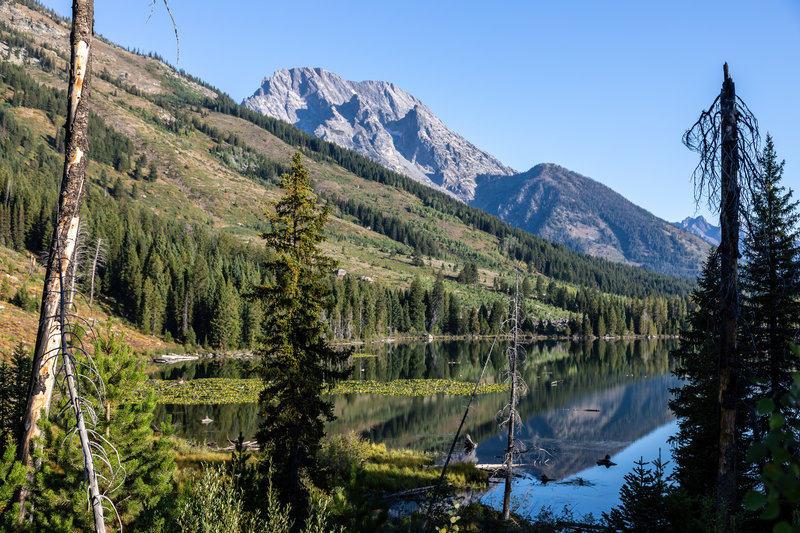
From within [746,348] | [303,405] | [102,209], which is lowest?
[303,405]

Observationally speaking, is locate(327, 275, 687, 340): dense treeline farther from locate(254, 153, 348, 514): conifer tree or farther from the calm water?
locate(254, 153, 348, 514): conifer tree

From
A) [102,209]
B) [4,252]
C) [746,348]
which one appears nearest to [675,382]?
[746,348]

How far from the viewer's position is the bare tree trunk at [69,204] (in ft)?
22.7

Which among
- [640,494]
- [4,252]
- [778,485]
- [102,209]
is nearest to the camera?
[778,485]

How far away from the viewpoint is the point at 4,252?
7350 centimetres

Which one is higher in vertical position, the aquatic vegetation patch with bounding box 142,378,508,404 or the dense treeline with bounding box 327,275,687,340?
the dense treeline with bounding box 327,275,687,340

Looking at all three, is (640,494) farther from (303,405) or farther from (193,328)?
(193,328)

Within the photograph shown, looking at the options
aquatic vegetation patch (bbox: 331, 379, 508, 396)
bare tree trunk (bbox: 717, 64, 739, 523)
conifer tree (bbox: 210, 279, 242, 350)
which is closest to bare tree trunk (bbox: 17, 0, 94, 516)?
bare tree trunk (bbox: 717, 64, 739, 523)

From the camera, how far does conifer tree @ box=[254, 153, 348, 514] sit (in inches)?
670

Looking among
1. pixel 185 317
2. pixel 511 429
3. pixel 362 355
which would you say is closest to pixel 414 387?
pixel 362 355

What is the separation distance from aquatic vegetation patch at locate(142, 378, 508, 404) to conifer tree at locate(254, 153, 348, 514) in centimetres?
3104

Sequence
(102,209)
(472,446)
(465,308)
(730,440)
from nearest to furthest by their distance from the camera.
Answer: (730,440) < (472,446) < (102,209) < (465,308)

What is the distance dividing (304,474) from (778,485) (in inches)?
720

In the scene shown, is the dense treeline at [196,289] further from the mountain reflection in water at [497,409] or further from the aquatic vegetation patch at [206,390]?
the mountain reflection in water at [497,409]
